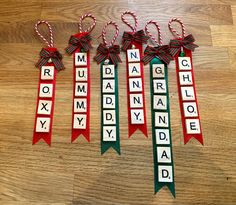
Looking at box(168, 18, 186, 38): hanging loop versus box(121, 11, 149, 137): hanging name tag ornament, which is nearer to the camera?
box(121, 11, 149, 137): hanging name tag ornament

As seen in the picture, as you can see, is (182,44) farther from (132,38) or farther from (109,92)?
(109,92)

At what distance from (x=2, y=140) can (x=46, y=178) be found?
0.26m

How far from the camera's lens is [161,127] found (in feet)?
3.85

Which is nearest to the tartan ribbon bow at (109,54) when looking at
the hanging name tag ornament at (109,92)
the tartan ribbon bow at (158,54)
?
the hanging name tag ornament at (109,92)

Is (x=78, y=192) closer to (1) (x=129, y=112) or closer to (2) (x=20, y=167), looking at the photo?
(2) (x=20, y=167)

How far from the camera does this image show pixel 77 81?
125 centimetres

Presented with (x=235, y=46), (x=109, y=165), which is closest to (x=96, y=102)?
(x=109, y=165)

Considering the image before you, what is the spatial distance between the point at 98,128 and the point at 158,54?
450 mm

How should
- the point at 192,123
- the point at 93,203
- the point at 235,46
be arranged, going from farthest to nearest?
1. the point at 235,46
2. the point at 192,123
3. the point at 93,203

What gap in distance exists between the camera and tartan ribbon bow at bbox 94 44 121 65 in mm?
1283

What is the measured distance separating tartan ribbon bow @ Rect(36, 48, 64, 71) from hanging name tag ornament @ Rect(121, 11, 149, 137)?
31cm

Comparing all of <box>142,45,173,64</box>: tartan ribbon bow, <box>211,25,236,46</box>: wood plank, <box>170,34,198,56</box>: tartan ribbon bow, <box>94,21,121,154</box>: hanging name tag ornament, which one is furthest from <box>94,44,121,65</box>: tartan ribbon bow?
<box>211,25,236,46</box>: wood plank

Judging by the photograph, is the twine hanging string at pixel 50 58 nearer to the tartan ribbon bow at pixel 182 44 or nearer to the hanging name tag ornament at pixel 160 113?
the hanging name tag ornament at pixel 160 113

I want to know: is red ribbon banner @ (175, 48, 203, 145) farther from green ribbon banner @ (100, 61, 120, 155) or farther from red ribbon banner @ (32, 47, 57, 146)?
red ribbon banner @ (32, 47, 57, 146)
